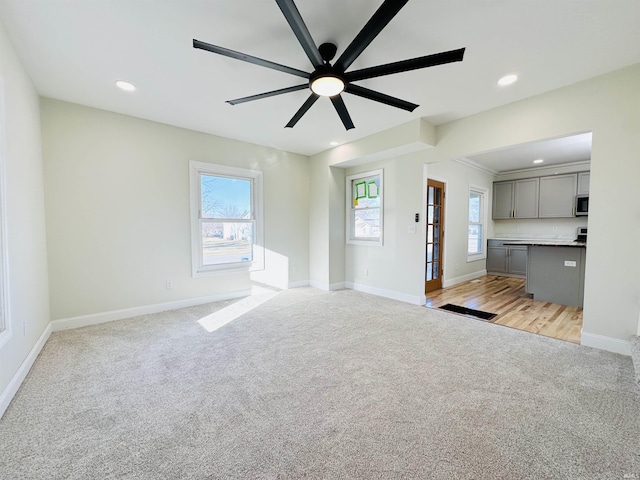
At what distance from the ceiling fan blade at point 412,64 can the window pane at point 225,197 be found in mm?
2953

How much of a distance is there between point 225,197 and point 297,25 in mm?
3259

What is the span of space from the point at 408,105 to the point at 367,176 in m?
2.40

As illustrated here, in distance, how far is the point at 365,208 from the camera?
16.2ft

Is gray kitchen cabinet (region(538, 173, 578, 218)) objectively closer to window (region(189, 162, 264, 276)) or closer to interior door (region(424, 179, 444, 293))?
interior door (region(424, 179, 444, 293))

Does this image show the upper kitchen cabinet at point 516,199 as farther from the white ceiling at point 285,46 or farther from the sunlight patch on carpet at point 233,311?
the sunlight patch on carpet at point 233,311

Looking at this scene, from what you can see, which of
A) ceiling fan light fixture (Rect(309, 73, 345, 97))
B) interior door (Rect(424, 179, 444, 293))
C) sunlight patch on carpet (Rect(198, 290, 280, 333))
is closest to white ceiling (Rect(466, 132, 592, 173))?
interior door (Rect(424, 179, 444, 293))

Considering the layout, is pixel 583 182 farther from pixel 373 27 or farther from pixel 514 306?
pixel 373 27

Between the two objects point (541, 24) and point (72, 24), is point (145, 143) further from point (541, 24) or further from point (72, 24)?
point (541, 24)

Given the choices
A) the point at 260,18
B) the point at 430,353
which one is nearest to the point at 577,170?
the point at 430,353

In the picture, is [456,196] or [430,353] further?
[456,196]

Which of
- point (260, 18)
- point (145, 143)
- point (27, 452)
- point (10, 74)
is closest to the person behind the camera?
point (27, 452)

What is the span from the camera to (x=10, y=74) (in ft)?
6.82

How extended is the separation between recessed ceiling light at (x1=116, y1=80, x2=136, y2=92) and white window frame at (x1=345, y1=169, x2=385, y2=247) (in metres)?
3.48

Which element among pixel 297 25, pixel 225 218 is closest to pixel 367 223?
pixel 225 218
